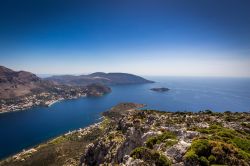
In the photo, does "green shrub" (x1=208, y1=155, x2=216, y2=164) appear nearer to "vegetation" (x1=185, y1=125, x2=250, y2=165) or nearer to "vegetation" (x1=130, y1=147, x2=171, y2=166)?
"vegetation" (x1=185, y1=125, x2=250, y2=165)

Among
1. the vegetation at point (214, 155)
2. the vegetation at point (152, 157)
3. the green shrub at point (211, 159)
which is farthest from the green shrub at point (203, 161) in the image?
the vegetation at point (152, 157)

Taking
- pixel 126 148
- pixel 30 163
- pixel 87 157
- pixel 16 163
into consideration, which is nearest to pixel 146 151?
pixel 126 148

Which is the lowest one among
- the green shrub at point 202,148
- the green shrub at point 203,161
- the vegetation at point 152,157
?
the vegetation at point 152,157

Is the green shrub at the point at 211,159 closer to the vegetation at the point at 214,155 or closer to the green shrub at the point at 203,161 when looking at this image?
the vegetation at the point at 214,155

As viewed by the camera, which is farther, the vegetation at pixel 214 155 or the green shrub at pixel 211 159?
the green shrub at pixel 211 159

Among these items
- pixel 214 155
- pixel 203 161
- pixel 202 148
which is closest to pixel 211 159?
pixel 214 155

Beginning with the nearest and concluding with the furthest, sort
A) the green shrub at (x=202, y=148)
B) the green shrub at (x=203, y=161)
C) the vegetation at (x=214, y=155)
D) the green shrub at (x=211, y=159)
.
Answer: the green shrub at (x=203, y=161)
the vegetation at (x=214, y=155)
the green shrub at (x=211, y=159)
the green shrub at (x=202, y=148)

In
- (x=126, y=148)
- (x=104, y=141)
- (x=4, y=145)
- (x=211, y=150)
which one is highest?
(x=211, y=150)

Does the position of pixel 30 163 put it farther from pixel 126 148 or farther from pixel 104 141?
pixel 126 148

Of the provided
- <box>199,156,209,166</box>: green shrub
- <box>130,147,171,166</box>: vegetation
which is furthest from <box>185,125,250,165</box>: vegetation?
<box>130,147,171,166</box>: vegetation

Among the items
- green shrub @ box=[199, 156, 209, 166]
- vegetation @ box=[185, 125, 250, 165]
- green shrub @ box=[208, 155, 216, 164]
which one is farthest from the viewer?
green shrub @ box=[208, 155, 216, 164]

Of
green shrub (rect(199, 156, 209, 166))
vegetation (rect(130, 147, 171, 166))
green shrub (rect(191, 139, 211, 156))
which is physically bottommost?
vegetation (rect(130, 147, 171, 166))
